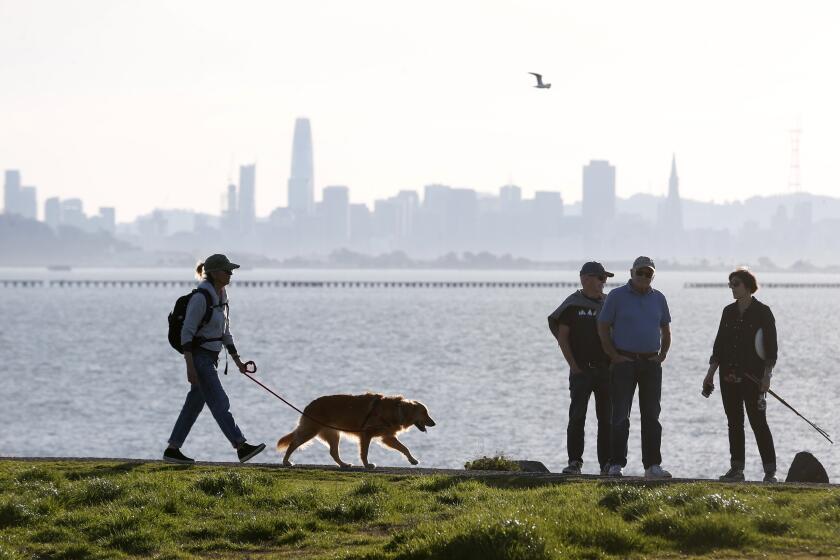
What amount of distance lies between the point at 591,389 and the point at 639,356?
3.41ft

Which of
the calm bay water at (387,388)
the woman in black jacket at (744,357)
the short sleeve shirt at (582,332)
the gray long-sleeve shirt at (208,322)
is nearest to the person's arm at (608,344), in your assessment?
the short sleeve shirt at (582,332)

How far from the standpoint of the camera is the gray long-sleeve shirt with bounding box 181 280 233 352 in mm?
13031

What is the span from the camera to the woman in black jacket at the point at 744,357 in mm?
13188

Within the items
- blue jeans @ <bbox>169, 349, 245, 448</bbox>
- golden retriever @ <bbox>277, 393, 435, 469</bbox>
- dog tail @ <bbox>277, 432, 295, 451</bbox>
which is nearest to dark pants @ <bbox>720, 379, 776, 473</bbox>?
golden retriever @ <bbox>277, 393, 435, 469</bbox>

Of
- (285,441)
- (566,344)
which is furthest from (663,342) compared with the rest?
(285,441)

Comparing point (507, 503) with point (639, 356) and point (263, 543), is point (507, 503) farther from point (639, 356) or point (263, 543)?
point (639, 356)

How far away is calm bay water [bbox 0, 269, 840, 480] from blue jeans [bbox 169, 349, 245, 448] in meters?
27.6

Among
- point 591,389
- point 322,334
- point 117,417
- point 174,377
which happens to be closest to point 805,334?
point 322,334

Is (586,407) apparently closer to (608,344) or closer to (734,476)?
(608,344)

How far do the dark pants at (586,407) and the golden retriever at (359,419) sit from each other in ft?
5.43

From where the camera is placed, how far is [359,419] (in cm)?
1393

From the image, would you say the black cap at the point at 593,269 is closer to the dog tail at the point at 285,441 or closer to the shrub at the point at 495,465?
the shrub at the point at 495,465

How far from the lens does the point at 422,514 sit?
1080 cm

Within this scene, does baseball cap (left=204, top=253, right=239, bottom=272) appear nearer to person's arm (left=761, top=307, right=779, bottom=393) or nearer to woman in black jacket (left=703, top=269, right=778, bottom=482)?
woman in black jacket (left=703, top=269, right=778, bottom=482)
